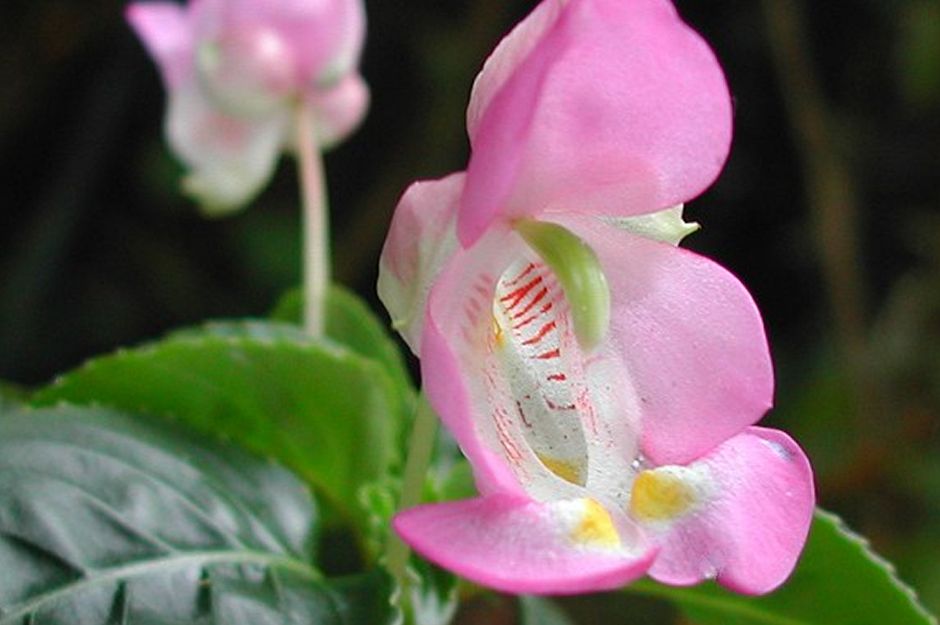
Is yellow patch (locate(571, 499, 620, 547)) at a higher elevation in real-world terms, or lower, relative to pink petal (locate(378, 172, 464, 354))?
lower

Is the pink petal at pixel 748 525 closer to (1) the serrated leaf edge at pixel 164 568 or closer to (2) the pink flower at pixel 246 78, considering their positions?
(1) the serrated leaf edge at pixel 164 568

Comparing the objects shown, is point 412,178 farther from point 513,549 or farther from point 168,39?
point 513,549

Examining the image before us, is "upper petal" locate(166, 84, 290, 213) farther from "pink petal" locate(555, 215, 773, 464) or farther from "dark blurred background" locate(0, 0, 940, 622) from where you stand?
"dark blurred background" locate(0, 0, 940, 622)

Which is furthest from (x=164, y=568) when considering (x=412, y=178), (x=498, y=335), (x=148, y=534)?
(x=412, y=178)

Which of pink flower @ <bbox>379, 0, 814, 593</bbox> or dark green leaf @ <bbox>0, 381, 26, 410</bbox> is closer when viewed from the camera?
pink flower @ <bbox>379, 0, 814, 593</bbox>

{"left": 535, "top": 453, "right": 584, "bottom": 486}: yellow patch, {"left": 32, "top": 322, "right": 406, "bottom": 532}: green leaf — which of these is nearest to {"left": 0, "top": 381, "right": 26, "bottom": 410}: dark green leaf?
{"left": 32, "top": 322, "right": 406, "bottom": 532}: green leaf

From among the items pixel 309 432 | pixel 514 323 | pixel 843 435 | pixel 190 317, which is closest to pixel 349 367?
pixel 309 432
